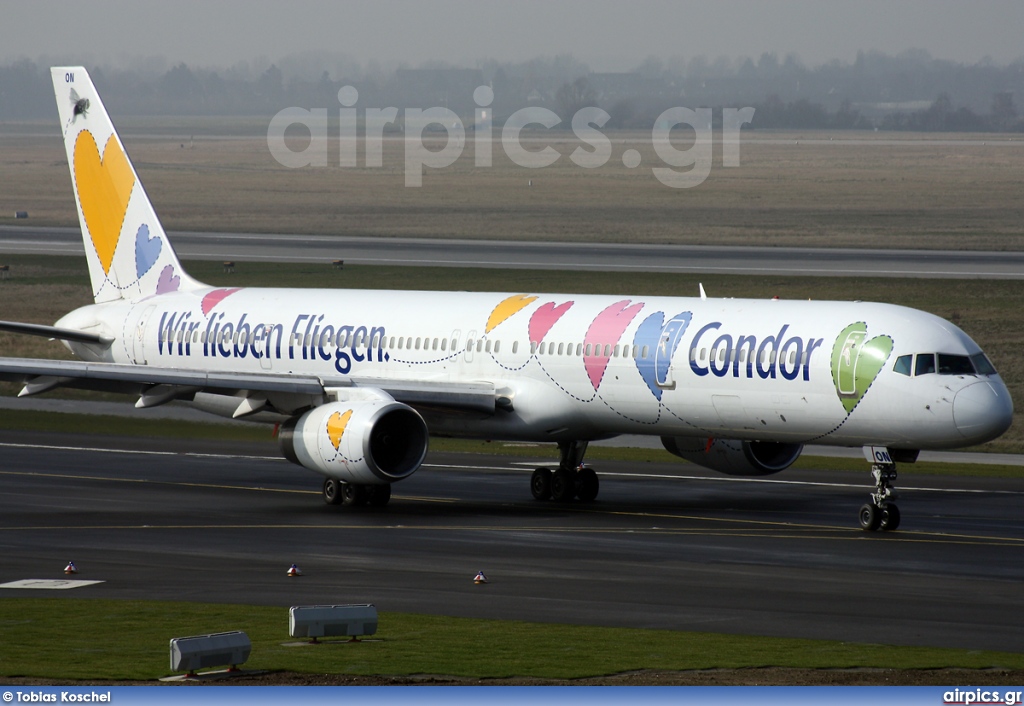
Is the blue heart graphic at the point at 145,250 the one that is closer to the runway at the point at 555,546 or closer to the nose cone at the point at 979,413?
the runway at the point at 555,546

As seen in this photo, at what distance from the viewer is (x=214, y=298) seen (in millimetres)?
46719

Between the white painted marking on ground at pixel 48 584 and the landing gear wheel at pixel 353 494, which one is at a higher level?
the landing gear wheel at pixel 353 494

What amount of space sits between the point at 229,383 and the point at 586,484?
8897 mm

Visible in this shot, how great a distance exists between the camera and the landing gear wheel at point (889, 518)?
34938mm

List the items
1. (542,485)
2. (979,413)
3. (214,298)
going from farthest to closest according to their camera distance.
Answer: (214,298), (542,485), (979,413)

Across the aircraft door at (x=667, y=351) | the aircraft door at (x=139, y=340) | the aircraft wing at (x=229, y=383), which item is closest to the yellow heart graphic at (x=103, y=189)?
the aircraft door at (x=139, y=340)

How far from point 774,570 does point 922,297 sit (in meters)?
47.4

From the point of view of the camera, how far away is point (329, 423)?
3772 cm

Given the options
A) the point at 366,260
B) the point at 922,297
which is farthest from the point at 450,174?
the point at 922,297

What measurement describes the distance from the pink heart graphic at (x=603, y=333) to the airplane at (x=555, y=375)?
5 cm

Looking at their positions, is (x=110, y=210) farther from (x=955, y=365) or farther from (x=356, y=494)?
(x=955, y=365)

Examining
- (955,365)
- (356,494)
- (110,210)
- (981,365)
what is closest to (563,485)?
(356,494)

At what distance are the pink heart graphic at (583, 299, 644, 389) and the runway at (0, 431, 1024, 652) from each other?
330 cm

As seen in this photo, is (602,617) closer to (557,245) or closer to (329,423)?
(329,423)
